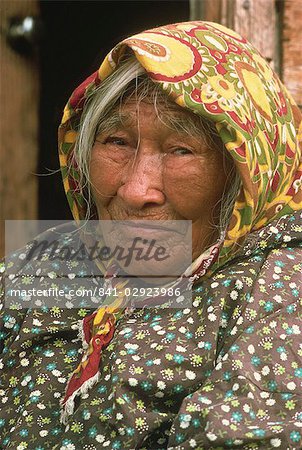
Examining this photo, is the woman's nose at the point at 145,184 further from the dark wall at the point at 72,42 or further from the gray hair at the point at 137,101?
the dark wall at the point at 72,42

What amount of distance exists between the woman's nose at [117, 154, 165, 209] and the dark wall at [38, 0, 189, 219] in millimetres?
2168

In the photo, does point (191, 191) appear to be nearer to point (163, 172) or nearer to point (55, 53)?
point (163, 172)

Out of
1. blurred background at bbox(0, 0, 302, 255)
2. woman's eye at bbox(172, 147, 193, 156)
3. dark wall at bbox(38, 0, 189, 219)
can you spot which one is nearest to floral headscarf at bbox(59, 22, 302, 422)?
woman's eye at bbox(172, 147, 193, 156)

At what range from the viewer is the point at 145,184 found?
2037 millimetres

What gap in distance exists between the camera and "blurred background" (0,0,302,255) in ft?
10.1

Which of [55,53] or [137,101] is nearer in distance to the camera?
[137,101]

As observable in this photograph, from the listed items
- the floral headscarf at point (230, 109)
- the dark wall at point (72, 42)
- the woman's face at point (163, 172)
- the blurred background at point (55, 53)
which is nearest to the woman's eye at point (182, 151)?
the woman's face at point (163, 172)

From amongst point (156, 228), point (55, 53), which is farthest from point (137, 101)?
point (55, 53)

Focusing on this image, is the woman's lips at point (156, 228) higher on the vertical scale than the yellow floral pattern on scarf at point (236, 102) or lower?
lower

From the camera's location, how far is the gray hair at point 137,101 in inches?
80.0

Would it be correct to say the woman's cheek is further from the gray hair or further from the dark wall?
the dark wall

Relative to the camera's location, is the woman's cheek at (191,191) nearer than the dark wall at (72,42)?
Yes

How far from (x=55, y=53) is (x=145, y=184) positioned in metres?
2.45

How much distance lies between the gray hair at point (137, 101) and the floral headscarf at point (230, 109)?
0.03 metres
